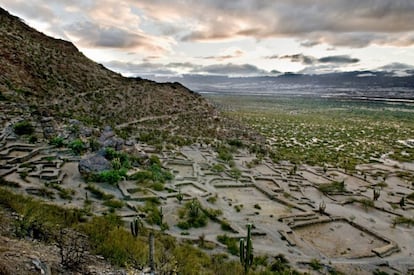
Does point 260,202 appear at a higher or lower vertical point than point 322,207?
higher

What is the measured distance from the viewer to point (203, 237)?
1223cm

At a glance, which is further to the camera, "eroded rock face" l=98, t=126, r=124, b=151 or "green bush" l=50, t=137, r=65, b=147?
"eroded rock face" l=98, t=126, r=124, b=151

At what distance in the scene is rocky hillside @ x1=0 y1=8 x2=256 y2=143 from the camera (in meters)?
30.6

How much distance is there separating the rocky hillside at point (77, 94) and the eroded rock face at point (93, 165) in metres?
10.5

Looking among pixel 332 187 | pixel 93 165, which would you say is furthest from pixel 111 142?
pixel 332 187

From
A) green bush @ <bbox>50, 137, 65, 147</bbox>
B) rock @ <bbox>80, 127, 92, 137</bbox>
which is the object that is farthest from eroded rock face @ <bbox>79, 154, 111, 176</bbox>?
rock @ <bbox>80, 127, 92, 137</bbox>

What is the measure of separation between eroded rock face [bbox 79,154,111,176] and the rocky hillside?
414 inches

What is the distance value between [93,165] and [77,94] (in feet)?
73.8

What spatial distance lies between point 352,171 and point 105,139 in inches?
755

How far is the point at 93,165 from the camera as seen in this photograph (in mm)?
16969

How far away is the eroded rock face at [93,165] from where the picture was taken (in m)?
16.6

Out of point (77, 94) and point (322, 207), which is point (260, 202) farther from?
point (77, 94)

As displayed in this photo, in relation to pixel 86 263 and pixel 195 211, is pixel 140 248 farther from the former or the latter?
pixel 195 211

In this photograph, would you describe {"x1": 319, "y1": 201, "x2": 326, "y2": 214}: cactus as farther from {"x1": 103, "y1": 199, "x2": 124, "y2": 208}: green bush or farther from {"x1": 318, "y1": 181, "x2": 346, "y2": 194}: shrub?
{"x1": 103, "y1": 199, "x2": 124, "y2": 208}: green bush
